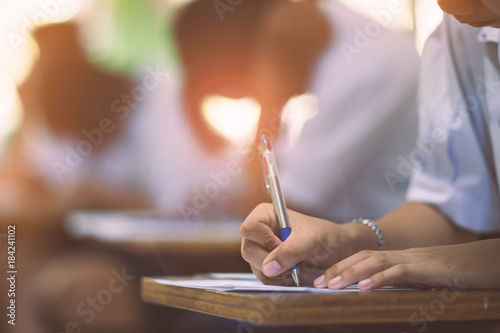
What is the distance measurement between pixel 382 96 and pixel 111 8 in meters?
2.81

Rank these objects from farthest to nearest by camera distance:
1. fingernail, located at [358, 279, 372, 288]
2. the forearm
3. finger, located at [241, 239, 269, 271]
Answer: the forearm < finger, located at [241, 239, 269, 271] < fingernail, located at [358, 279, 372, 288]

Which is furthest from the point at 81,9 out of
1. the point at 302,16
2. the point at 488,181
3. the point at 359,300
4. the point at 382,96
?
the point at 359,300

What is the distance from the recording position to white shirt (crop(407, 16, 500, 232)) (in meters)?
1.00

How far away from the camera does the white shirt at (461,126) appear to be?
3.29ft

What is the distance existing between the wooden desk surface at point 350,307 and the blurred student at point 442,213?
0.10 metres

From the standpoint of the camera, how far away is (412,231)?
93 cm

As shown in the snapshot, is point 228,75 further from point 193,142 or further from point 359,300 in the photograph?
point 359,300

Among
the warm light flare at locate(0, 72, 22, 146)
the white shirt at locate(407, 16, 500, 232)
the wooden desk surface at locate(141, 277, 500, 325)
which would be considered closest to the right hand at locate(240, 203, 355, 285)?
the wooden desk surface at locate(141, 277, 500, 325)

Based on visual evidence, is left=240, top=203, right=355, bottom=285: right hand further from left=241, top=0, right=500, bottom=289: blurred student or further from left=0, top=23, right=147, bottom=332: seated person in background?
left=0, top=23, right=147, bottom=332: seated person in background

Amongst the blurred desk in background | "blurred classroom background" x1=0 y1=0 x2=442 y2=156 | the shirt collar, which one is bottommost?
the blurred desk in background

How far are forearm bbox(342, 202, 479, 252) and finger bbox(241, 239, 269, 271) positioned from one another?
0.16 meters

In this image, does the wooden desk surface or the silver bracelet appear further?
the silver bracelet

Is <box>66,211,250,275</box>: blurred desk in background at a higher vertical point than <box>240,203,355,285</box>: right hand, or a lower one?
lower

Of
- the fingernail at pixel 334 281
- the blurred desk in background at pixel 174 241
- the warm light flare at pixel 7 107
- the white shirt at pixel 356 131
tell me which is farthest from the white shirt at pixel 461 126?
the warm light flare at pixel 7 107
